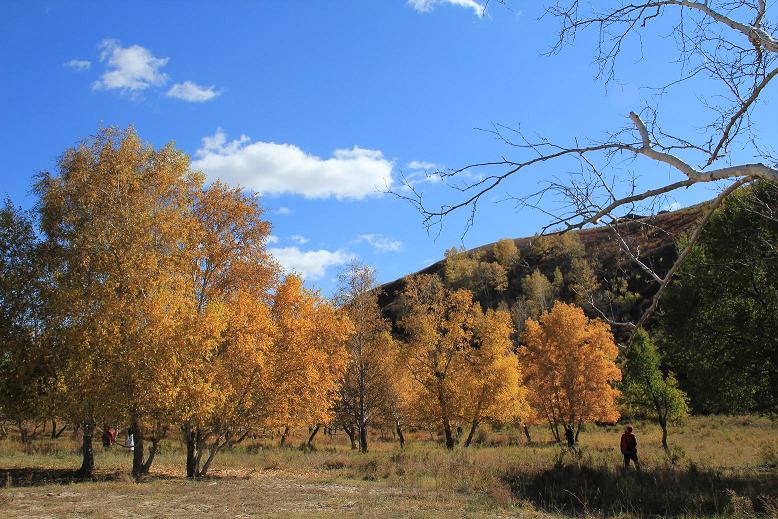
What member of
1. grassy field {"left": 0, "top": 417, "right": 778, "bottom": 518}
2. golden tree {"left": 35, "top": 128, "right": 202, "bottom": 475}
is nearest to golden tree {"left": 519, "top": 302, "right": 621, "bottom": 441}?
grassy field {"left": 0, "top": 417, "right": 778, "bottom": 518}

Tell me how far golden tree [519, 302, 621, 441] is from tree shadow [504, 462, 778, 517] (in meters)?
→ 11.6

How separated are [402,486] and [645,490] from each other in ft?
22.0

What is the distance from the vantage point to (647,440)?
3450cm

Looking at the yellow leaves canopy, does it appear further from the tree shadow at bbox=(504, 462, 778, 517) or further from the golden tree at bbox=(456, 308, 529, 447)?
the tree shadow at bbox=(504, 462, 778, 517)

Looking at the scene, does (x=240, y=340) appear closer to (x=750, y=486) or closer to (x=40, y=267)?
(x=40, y=267)

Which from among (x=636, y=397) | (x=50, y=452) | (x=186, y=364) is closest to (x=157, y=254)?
(x=186, y=364)

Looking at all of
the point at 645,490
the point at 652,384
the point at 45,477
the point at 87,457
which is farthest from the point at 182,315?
the point at 652,384

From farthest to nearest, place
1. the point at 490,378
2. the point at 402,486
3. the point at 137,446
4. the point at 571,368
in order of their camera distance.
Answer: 1. the point at 571,368
2. the point at 490,378
3. the point at 137,446
4. the point at 402,486

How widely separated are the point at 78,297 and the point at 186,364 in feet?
13.7

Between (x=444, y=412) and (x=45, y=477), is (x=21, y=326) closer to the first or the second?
(x=45, y=477)

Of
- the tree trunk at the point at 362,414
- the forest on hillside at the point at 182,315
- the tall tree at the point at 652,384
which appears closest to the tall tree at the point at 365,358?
the tree trunk at the point at 362,414

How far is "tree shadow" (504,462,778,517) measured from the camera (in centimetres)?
1253

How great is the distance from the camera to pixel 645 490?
14516 mm

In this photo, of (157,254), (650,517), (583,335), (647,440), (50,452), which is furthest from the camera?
(647,440)
